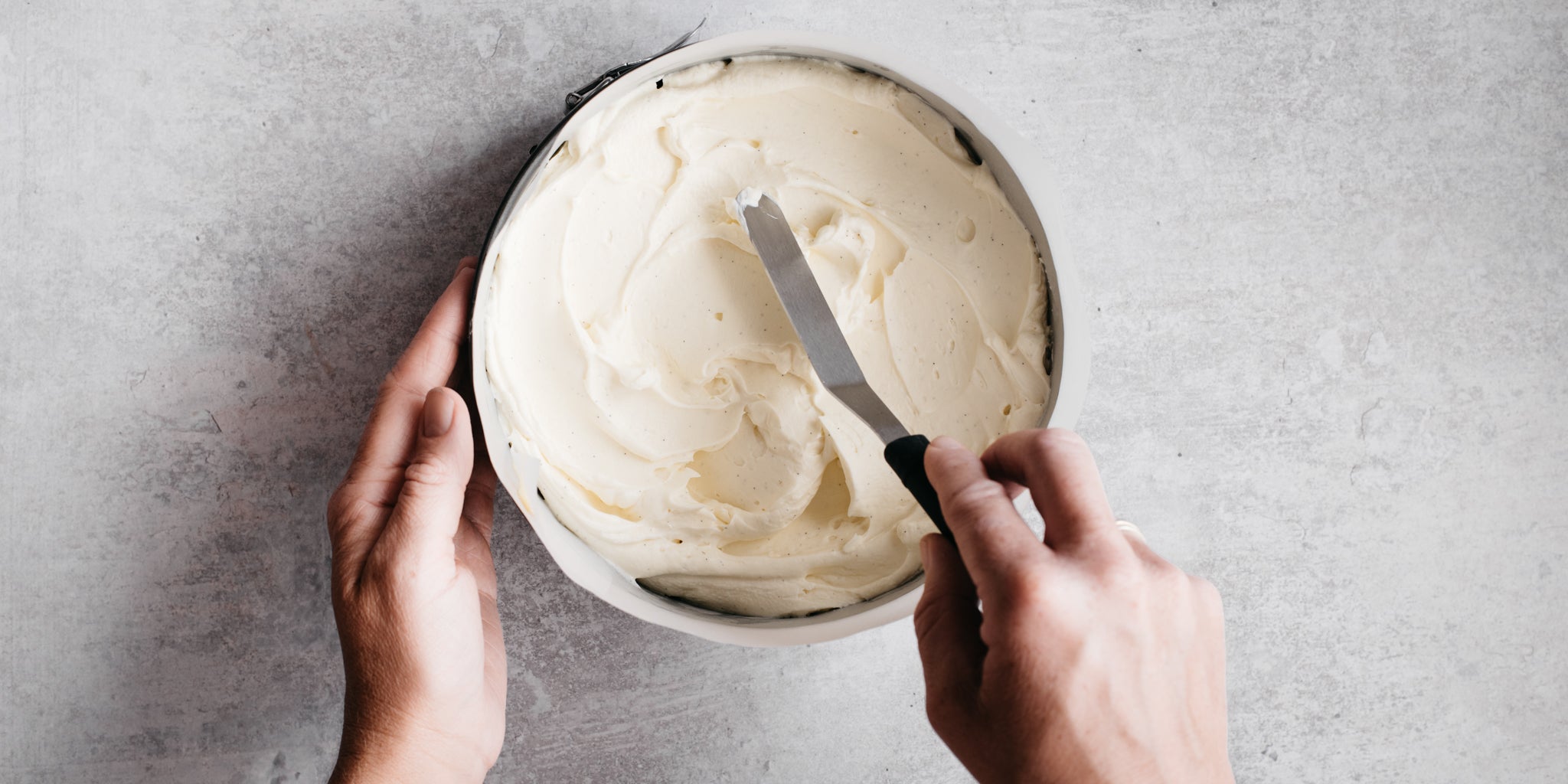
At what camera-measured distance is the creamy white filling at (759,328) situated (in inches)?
40.7

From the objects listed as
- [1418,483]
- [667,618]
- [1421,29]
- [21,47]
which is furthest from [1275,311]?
[21,47]

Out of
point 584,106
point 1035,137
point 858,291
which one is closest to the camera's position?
point 584,106

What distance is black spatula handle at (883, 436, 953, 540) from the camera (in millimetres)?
772

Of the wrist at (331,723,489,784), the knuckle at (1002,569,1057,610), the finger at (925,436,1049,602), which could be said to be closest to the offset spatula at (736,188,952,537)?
the finger at (925,436,1049,602)

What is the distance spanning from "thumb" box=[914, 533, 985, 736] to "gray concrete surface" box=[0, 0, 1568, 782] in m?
0.43

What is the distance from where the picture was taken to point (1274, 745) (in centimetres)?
121

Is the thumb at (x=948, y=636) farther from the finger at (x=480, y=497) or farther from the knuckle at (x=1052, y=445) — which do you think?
the finger at (x=480, y=497)

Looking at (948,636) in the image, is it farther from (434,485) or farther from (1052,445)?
(434,485)

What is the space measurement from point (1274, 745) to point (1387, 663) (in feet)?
0.65

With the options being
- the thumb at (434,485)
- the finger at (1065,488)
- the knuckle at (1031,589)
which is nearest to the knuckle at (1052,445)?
the finger at (1065,488)

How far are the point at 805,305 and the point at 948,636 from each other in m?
0.42

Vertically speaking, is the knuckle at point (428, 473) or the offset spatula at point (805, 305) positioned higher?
the offset spatula at point (805, 305)

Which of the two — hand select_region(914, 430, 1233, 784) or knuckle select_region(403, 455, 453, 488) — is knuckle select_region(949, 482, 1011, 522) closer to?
hand select_region(914, 430, 1233, 784)

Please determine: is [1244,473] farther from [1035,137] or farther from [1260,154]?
[1035,137]
